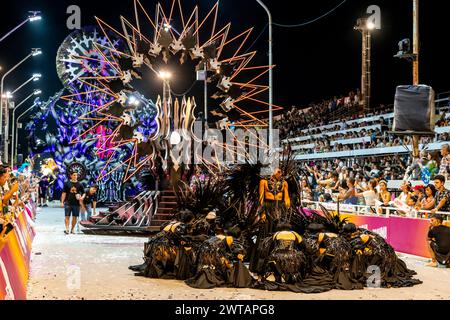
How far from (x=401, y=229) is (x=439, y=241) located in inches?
90.0

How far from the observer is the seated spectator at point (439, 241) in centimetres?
1241

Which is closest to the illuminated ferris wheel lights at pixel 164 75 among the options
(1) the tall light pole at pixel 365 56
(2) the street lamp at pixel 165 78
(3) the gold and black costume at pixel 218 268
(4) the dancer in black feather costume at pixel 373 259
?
(2) the street lamp at pixel 165 78

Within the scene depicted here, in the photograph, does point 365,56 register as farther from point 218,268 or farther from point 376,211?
point 218,268

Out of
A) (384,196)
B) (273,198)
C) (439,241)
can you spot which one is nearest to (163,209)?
(384,196)

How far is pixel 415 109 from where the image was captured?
1458cm

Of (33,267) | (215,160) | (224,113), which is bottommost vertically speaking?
(33,267)

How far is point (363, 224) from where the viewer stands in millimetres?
16266

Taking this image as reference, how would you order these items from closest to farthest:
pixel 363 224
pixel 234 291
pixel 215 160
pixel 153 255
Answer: pixel 234 291, pixel 153 255, pixel 363 224, pixel 215 160

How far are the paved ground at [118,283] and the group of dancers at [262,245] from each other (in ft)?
1.13

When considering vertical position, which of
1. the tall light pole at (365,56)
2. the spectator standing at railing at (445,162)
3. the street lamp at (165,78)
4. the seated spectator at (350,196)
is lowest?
the seated spectator at (350,196)

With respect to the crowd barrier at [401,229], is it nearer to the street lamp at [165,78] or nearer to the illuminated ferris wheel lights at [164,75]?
the street lamp at [165,78]
